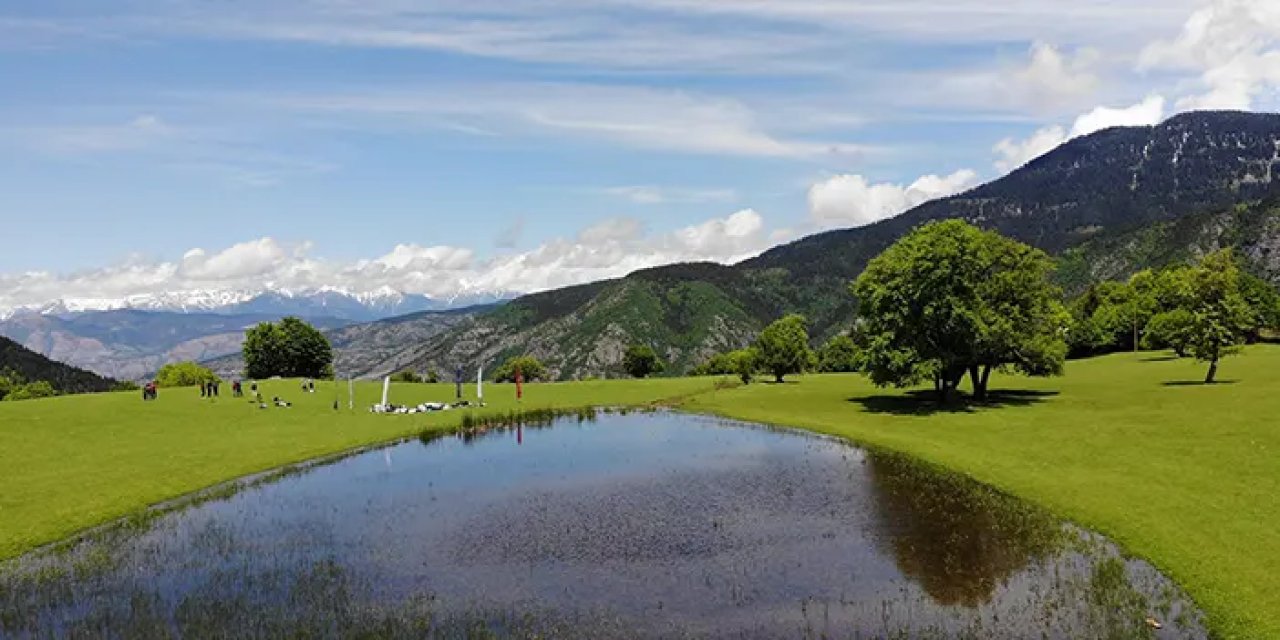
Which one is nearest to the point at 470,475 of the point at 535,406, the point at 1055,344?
the point at 535,406

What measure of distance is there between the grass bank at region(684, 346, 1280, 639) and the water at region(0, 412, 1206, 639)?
6.76 ft

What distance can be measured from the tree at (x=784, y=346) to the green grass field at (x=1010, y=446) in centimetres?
1999

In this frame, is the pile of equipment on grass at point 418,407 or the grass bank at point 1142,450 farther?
the pile of equipment on grass at point 418,407

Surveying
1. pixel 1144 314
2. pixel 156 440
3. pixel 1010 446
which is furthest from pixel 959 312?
pixel 1144 314

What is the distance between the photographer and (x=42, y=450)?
200 feet

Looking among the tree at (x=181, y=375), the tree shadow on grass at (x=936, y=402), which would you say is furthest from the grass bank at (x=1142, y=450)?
the tree at (x=181, y=375)

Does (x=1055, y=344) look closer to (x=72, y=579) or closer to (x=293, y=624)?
(x=293, y=624)

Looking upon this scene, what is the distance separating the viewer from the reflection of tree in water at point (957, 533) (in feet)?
104

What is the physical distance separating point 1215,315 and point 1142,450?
41390mm

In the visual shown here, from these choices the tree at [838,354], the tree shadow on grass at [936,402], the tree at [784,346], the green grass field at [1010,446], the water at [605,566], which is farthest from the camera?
the tree at [838,354]

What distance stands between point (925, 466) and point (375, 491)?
37.9 metres

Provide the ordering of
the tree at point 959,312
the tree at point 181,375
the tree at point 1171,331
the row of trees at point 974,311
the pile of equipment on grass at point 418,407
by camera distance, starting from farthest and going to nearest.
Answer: the tree at point 181,375
the pile of equipment on grass at point 418,407
the tree at point 1171,331
the row of trees at point 974,311
the tree at point 959,312

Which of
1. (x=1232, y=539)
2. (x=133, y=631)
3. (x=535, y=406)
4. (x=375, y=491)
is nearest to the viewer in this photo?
(x=133, y=631)

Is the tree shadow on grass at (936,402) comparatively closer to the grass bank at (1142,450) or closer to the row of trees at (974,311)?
the grass bank at (1142,450)
